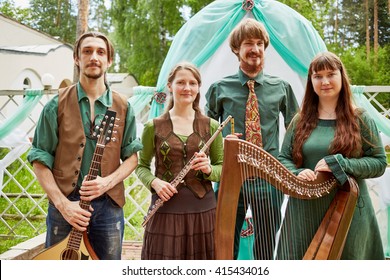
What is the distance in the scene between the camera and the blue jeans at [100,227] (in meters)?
1.47

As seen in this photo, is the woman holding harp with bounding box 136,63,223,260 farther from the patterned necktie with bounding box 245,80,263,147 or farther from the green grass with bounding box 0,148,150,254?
the green grass with bounding box 0,148,150,254

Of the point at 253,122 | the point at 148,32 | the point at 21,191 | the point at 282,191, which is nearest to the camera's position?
the point at 282,191

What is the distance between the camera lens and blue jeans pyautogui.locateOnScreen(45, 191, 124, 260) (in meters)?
1.47

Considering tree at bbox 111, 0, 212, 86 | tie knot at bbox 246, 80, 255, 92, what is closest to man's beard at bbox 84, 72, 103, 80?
tie knot at bbox 246, 80, 255, 92

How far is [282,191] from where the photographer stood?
4.30 ft

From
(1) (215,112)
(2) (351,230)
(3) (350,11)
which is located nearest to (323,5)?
(3) (350,11)

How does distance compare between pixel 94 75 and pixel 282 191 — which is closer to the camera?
pixel 282 191

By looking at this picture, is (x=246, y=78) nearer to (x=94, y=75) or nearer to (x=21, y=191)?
(x=94, y=75)

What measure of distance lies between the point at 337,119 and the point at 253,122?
0.36 meters

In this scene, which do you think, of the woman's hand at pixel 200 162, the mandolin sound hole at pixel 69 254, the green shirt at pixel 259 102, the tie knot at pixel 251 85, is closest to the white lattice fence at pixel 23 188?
the green shirt at pixel 259 102

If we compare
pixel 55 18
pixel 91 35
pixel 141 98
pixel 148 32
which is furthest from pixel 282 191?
pixel 148 32

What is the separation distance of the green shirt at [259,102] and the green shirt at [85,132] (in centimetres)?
43

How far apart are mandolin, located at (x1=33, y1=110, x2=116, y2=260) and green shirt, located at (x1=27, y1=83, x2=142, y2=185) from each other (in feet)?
0.19

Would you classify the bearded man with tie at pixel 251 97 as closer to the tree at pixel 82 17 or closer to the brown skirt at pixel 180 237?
the brown skirt at pixel 180 237
